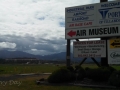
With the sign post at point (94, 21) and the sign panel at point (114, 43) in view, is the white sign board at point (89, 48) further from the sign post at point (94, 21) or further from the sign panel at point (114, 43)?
the sign panel at point (114, 43)

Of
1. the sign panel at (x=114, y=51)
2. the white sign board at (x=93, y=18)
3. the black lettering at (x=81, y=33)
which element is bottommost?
the sign panel at (x=114, y=51)

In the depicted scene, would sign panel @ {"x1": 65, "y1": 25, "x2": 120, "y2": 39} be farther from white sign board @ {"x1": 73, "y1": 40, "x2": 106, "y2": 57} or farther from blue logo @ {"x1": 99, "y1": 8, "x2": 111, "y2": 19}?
blue logo @ {"x1": 99, "y1": 8, "x2": 111, "y2": 19}

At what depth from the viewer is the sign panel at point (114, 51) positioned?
574 inches

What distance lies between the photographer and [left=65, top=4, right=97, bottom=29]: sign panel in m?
15.9

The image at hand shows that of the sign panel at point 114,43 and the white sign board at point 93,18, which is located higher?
the white sign board at point 93,18

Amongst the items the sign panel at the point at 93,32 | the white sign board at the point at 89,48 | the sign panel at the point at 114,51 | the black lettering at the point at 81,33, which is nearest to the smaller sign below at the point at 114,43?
the sign panel at the point at 114,51

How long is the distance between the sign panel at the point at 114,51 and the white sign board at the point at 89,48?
0.45 meters

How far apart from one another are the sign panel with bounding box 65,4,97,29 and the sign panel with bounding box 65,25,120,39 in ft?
1.25

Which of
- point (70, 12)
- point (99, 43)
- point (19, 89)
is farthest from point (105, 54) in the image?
point (19, 89)

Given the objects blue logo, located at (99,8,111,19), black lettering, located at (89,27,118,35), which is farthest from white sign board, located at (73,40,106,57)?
blue logo, located at (99,8,111,19)

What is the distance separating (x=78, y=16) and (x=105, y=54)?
11.8 feet

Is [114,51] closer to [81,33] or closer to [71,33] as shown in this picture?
[81,33]

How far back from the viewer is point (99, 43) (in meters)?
15.4

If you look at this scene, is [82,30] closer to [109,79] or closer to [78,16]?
[78,16]
